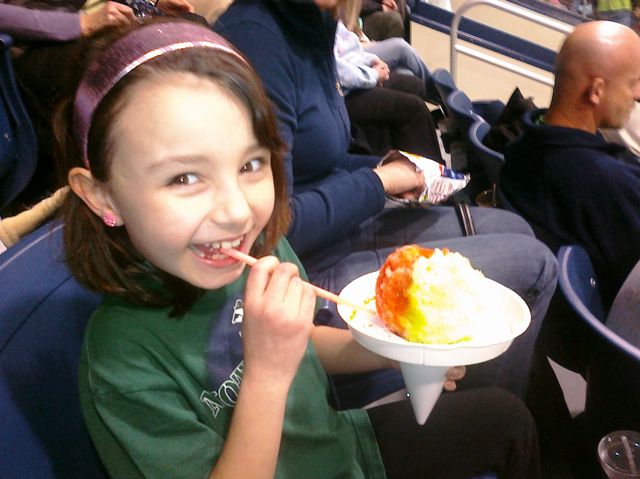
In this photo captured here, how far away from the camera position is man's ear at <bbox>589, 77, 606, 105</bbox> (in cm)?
175

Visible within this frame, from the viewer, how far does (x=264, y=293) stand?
0.74 metres

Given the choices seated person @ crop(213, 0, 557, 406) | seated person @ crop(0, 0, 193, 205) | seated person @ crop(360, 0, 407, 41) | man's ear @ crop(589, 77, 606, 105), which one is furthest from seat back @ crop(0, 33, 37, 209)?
seated person @ crop(360, 0, 407, 41)

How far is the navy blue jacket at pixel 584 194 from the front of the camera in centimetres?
152

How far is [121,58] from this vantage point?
2.32 feet

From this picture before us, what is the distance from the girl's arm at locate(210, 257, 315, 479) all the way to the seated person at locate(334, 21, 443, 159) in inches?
74.9

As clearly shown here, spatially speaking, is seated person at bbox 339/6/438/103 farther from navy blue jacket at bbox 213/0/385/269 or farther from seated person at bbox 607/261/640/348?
seated person at bbox 607/261/640/348

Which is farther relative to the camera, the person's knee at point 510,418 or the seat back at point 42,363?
the person's knee at point 510,418

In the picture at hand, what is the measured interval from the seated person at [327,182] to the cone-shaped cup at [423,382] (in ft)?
1.17

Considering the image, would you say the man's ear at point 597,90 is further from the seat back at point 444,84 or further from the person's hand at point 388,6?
the person's hand at point 388,6

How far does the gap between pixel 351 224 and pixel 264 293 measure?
1.91 feet

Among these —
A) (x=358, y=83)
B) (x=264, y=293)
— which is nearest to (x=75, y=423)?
(x=264, y=293)

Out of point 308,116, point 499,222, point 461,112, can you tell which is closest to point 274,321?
point 308,116

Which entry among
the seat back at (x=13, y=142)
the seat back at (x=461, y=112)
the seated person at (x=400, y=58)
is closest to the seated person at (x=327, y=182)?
the seat back at (x=13, y=142)

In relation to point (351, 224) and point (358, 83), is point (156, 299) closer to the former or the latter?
point (351, 224)
